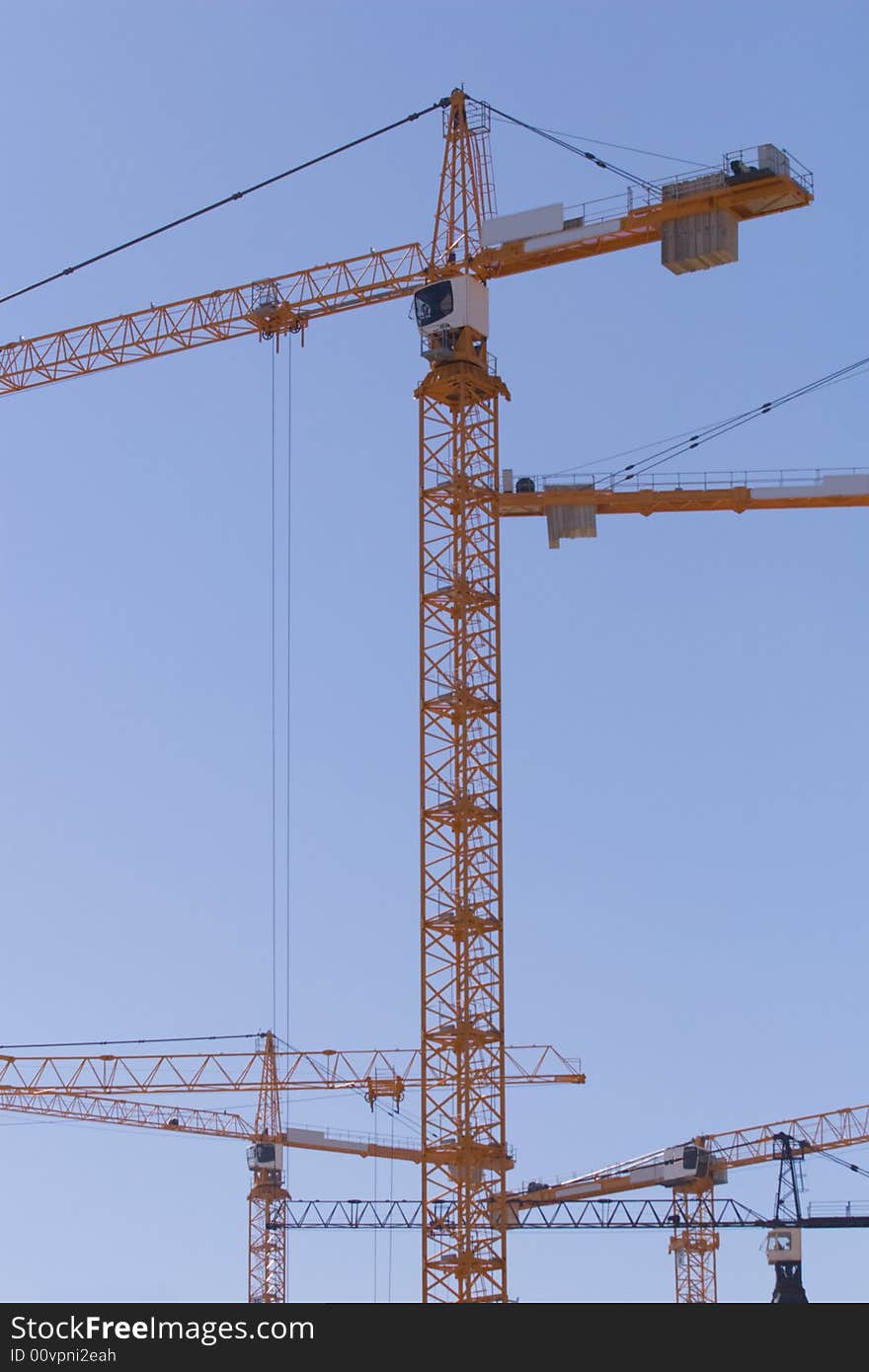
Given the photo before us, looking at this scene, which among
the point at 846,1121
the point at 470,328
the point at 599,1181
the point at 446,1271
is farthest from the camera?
the point at 599,1181

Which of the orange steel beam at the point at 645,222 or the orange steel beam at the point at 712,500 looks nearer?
the orange steel beam at the point at 645,222

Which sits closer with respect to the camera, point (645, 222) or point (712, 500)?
point (645, 222)

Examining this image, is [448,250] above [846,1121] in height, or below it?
above

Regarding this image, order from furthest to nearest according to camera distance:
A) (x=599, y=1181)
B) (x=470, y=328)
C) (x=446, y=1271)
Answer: (x=599, y=1181) < (x=470, y=328) < (x=446, y=1271)

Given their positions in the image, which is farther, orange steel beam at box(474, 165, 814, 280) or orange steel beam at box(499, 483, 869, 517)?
orange steel beam at box(499, 483, 869, 517)
